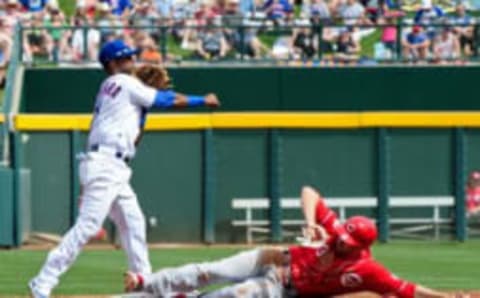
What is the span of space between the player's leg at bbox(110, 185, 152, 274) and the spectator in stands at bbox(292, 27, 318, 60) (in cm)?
998

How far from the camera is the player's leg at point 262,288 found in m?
10.1

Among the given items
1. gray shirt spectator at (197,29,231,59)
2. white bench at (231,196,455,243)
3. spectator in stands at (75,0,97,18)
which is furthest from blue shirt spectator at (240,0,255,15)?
white bench at (231,196,455,243)

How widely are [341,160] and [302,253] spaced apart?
9641mm

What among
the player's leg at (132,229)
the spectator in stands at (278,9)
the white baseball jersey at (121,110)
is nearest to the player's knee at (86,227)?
the player's leg at (132,229)

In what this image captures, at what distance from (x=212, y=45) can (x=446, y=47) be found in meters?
3.16

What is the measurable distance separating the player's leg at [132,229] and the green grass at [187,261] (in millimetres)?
1505

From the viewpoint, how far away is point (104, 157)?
10938 millimetres

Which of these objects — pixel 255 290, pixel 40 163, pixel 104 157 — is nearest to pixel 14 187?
pixel 40 163

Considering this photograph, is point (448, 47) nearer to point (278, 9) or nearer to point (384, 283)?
point (278, 9)

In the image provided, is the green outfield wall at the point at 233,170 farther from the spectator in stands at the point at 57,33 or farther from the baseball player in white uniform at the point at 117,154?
the baseball player in white uniform at the point at 117,154

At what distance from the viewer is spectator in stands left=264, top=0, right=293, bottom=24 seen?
70.9 ft

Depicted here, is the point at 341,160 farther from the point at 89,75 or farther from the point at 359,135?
the point at 89,75

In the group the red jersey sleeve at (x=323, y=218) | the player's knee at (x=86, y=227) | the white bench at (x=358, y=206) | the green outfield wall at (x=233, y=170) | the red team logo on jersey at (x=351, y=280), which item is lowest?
the white bench at (x=358, y=206)

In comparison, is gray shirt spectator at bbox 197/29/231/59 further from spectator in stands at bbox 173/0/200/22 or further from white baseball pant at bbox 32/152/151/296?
white baseball pant at bbox 32/152/151/296
